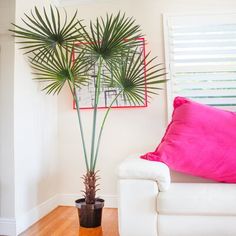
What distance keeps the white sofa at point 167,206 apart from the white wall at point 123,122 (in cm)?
91

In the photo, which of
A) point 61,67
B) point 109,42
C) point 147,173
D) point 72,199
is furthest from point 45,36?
point 72,199

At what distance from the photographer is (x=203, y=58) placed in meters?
2.62

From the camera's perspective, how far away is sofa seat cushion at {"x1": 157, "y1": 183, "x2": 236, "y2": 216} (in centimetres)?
161

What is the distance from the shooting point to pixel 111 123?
8.94ft

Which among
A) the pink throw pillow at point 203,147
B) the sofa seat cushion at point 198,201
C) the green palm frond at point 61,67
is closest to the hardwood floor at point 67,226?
the sofa seat cushion at point 198,201

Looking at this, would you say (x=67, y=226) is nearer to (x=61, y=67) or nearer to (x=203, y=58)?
(x=61, y=67)

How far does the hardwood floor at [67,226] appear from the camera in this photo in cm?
204

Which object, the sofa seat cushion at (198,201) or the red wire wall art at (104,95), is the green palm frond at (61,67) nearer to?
the red wire wall art at (104,95)

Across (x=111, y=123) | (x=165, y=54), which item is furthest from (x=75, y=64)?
(x=165, y=54)

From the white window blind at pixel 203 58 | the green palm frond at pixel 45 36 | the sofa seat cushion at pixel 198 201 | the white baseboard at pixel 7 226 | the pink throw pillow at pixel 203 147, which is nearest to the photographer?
the sofa seat cushion at pixel 198 201

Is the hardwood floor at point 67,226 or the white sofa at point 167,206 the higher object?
the white sofa at point 167,206

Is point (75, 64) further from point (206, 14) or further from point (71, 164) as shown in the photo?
point (206, 14)

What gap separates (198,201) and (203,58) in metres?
1.54

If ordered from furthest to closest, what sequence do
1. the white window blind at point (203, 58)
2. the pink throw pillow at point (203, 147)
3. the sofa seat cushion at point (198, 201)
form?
1. the white window blind at point (203, 58)
2. the pink throw pillow at point (203, 147)
3. the sofa seat cushion at point (198, 201)
